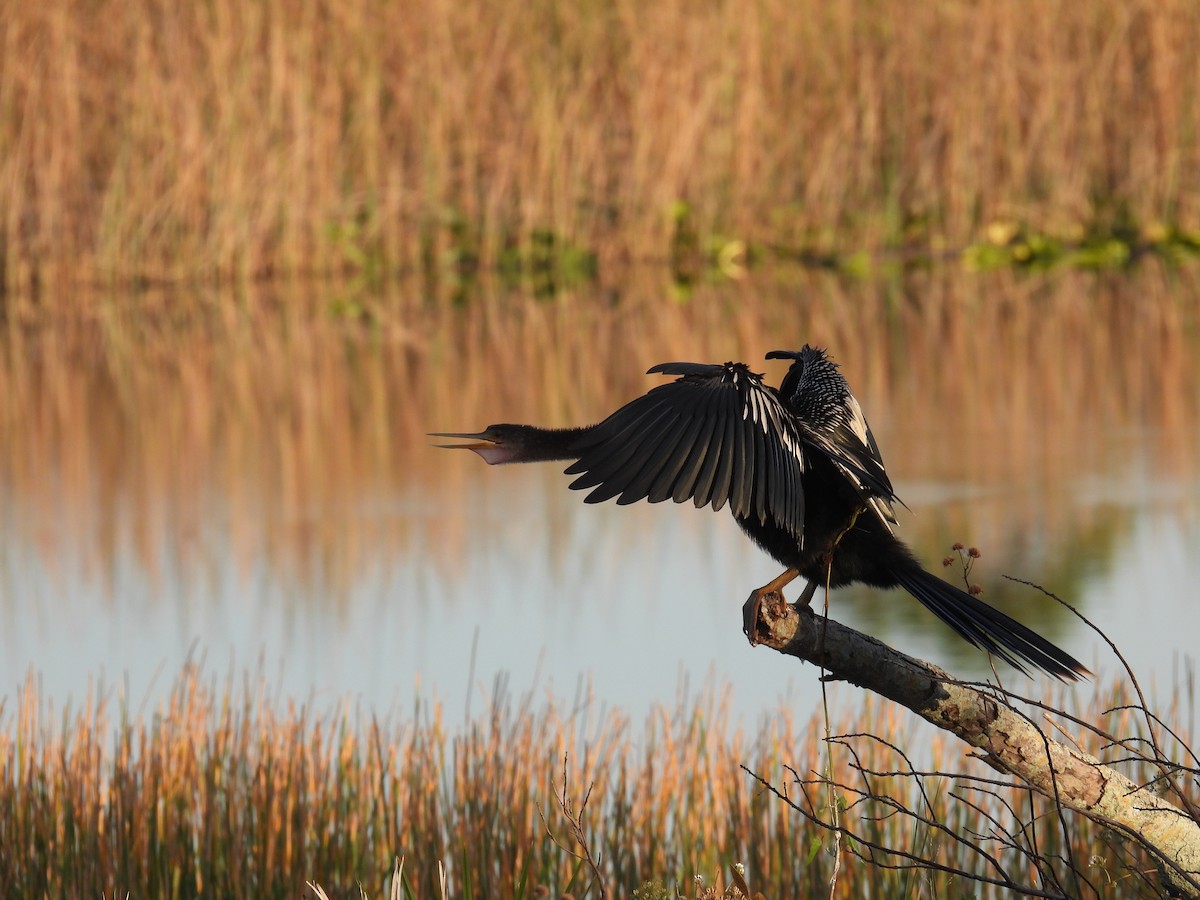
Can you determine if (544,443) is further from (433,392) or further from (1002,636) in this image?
(433,392)

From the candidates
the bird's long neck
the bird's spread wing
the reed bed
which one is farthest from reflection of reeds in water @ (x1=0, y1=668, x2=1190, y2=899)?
the reed bed

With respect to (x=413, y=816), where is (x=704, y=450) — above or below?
above

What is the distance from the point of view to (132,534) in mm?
8336

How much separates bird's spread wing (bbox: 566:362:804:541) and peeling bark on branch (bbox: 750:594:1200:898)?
0.17m

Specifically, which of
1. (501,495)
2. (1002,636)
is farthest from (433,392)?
(1002,636)

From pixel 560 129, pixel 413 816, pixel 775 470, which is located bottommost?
pixel 413 816

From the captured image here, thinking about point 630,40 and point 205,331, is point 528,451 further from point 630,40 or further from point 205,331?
point 630,40

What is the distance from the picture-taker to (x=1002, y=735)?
2602 millimetres

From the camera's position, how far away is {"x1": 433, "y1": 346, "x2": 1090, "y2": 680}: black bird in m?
2.48

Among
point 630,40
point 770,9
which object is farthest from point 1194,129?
point 630,40

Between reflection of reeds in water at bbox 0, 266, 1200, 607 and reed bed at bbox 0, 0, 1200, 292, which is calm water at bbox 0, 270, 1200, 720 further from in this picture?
reed bed at bbox 0, 0, 1200, 292

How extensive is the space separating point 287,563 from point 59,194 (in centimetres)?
626

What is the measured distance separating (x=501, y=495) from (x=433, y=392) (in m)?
1.91

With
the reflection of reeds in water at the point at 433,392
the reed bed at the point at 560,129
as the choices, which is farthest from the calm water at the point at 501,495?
the reed bed at the point at 560,129
